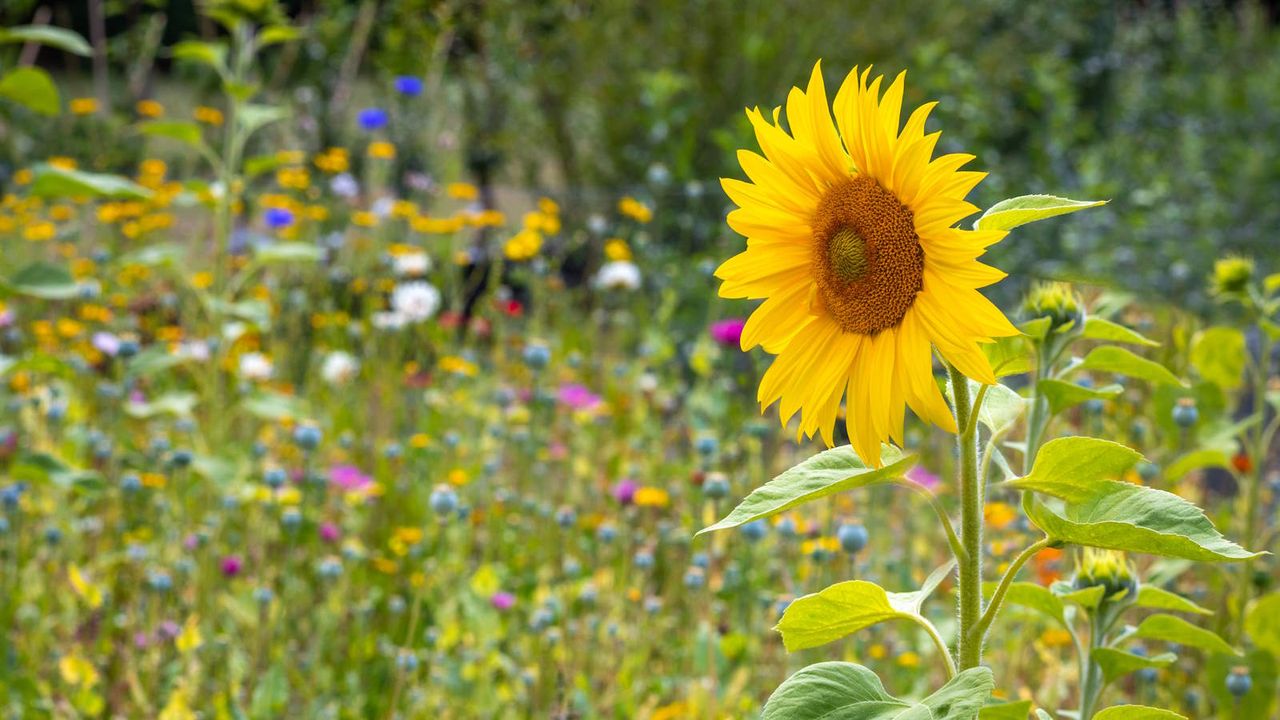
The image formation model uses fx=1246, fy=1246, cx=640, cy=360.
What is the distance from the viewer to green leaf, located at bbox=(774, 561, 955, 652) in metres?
0.90

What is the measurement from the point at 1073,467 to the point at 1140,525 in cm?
6

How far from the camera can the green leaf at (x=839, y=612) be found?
0.90m

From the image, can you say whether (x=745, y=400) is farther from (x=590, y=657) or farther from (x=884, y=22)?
(x=884, y=22)

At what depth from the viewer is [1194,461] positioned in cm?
160

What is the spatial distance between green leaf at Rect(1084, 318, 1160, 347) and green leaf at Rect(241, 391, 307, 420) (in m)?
1.64

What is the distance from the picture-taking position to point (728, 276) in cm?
96

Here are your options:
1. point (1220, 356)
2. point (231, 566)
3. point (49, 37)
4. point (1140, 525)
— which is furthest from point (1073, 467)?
point (231, 566)

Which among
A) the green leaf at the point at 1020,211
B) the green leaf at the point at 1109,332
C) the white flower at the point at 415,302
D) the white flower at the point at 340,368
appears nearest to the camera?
the green leaf at the point at 1020,211

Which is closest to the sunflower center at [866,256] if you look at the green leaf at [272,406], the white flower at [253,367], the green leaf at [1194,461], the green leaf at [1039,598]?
the green leaf at [1039,598]

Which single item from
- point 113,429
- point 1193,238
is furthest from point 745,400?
point 1193,238

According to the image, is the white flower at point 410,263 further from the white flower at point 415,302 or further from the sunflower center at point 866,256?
the sunflower center at point 866,256

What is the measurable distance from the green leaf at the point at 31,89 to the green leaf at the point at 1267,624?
182 cm

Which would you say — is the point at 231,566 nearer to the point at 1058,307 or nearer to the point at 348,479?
the point at 348,479

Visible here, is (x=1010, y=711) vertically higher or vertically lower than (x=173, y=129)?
lower
